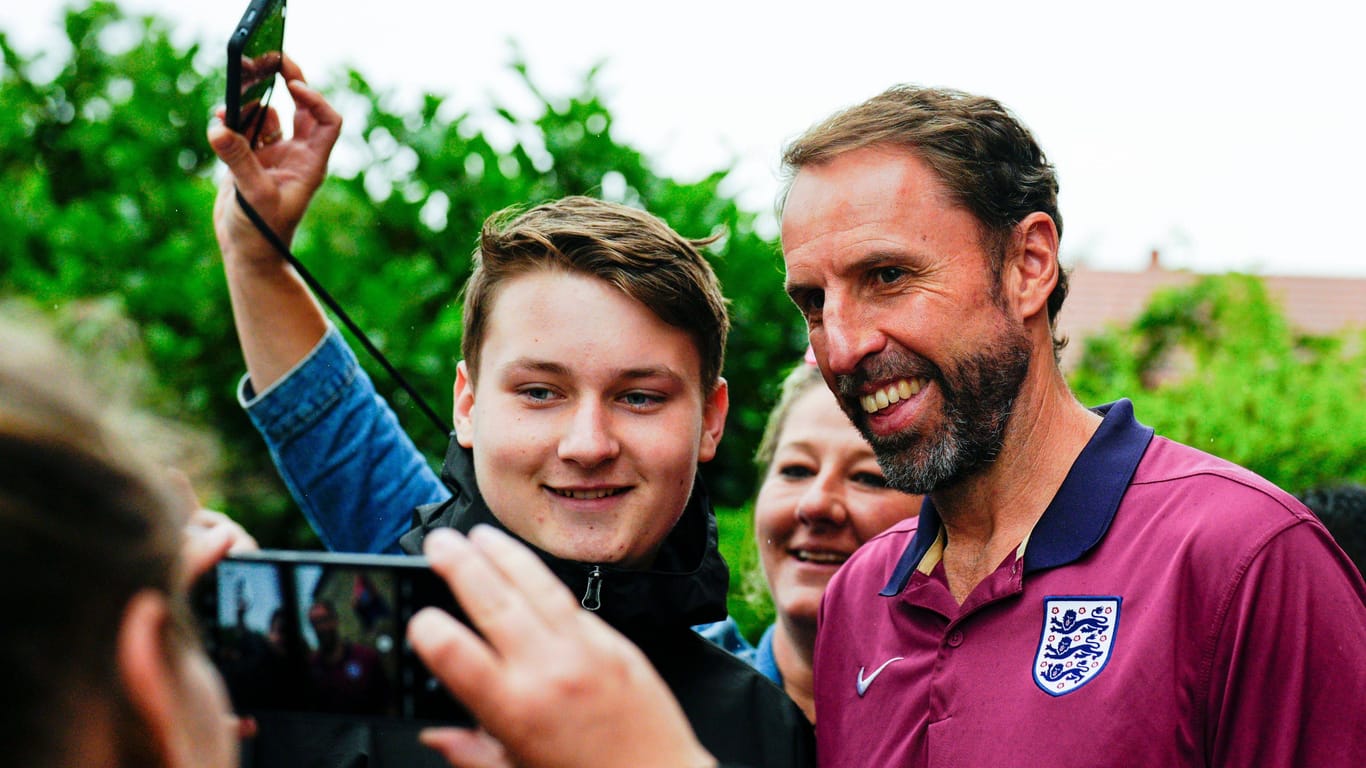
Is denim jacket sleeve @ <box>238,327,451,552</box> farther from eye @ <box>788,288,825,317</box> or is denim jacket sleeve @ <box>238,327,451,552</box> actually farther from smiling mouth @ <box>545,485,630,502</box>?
eye @ <box>788,288,825,317</box>

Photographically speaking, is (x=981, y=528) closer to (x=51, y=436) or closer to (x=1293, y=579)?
(x=1293, y=579)

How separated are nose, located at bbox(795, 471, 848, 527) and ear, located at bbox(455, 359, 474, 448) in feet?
3.62

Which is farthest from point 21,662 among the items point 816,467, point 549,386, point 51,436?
point 816,467

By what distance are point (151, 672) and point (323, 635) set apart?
14.2 inches

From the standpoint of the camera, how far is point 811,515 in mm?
3303

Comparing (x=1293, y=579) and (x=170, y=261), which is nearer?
(x=1293, y=579)

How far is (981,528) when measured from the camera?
2391 mm

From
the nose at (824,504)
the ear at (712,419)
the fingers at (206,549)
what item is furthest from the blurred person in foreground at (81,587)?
the nose at (824,504)

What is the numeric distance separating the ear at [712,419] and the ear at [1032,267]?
66 centimetres

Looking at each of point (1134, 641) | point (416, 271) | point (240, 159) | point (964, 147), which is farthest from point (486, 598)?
point (416, 271)

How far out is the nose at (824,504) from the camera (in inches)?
129

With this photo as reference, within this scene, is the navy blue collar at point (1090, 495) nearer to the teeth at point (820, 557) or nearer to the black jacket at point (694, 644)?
the black jacket at point (694, 644)

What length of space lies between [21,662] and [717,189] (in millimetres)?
4336

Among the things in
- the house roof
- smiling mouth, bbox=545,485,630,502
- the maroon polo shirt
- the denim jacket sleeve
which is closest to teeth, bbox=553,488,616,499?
smiling mouth, bbox=545,485,630,502
